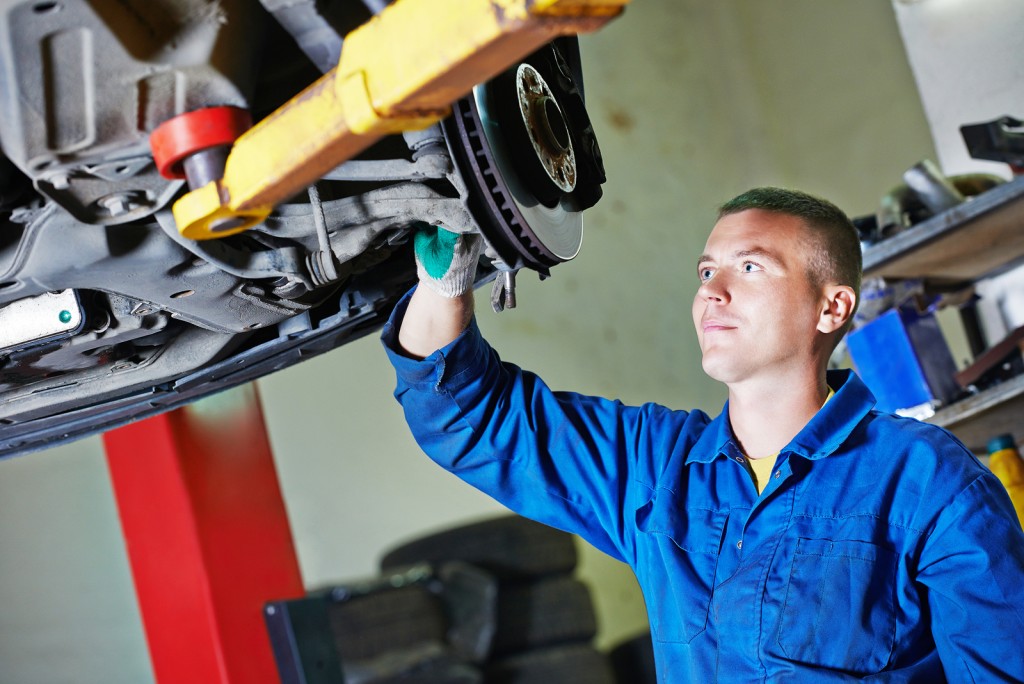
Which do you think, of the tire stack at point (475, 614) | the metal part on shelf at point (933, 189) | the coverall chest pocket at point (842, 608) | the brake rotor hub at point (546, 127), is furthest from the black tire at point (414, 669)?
the brake rotor hub at point (546, 127)

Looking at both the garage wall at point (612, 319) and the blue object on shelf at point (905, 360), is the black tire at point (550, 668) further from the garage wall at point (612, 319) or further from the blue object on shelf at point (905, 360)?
the blue object on shelf at point (905, 360)

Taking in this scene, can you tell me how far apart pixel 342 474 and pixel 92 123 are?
287cm

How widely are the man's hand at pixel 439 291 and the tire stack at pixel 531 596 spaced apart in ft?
6.60

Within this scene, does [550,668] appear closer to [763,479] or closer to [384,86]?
[763,479]

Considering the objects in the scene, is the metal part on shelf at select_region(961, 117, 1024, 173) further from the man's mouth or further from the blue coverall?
the man's mouth

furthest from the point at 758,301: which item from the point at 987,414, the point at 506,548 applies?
the point at 506,548

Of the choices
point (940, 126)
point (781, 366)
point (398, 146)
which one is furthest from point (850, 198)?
point (398, 146)

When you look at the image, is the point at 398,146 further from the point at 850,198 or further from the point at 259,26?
the point at 850,198

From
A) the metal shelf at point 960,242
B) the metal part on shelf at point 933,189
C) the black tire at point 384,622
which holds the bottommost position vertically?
the black tire at point 384,622

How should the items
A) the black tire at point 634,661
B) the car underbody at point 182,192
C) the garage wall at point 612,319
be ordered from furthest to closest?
the black tire at point 634,661
the garage wall at point 612,319
the car underbody at point 182,192

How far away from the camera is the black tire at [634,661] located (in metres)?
3.53

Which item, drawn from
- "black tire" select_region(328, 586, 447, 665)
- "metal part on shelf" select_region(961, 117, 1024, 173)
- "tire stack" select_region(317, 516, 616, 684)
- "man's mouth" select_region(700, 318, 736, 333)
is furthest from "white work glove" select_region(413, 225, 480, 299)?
"black tire" select_region(328, 586, 447, 665)

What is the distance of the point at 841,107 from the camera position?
4098mm

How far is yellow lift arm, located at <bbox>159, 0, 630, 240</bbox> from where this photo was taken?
0.66m
